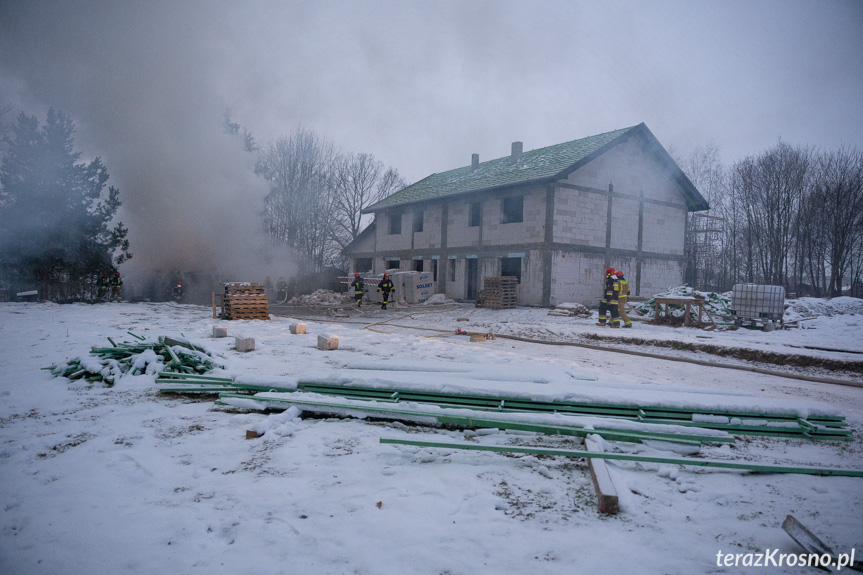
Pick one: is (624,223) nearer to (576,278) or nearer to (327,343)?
(576,278)

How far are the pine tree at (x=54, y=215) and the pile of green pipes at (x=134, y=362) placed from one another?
18.8 metres

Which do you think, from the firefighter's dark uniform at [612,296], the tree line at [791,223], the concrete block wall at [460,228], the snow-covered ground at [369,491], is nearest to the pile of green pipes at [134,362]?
the snow-covered ground at [369,491]

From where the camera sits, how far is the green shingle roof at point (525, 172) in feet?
61.2

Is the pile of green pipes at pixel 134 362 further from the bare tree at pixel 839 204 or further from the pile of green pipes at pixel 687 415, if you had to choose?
the bare tree at pixel 839 204

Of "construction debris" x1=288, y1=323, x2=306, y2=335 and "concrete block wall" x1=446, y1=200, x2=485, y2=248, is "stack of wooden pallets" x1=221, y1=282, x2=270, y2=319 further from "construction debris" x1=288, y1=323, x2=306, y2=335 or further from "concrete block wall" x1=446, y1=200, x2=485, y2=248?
"concrete block wall" x1=446, y1=200, x2=485, y2=248

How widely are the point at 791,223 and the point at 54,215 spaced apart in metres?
41.7

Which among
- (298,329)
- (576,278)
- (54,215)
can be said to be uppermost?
(54,215)

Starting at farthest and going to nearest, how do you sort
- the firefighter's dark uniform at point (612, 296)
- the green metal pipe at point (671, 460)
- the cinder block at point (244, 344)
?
the firefighter's dark uniform at point (612, 296) → the cinder block at point (244, 344) → the green metal pipe at point (671, 460)

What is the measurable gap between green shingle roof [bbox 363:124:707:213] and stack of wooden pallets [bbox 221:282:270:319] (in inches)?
452

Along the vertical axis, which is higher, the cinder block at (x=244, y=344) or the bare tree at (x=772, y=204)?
the bare tree at (x=772, y=204)

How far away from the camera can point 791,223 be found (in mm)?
27906

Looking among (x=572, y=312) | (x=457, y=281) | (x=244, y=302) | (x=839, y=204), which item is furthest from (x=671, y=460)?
(x=839, y=204)

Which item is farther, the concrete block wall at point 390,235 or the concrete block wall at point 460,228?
the concrete block wall at point 390,235

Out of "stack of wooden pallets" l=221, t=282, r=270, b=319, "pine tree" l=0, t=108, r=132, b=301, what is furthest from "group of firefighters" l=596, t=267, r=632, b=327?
"pine tree" l=0, t=108, r=132, b=301
